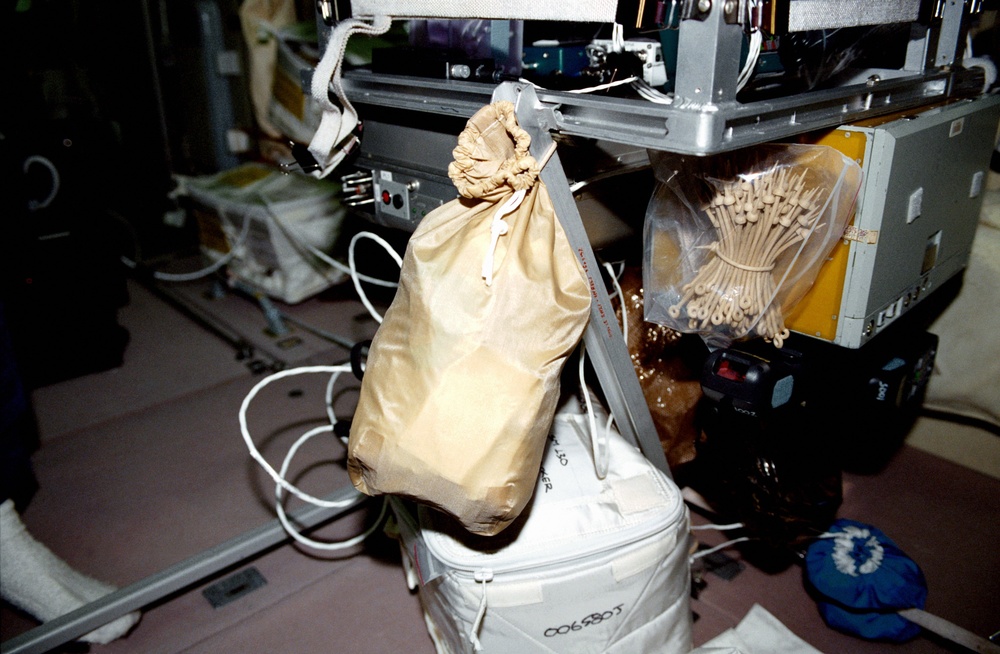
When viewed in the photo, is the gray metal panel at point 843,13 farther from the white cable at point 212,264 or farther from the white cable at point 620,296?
the white cable at point 212,264

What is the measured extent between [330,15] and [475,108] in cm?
42

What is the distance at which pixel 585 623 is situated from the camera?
3.40 feet

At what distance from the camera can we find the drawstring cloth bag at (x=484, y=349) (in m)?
0.88

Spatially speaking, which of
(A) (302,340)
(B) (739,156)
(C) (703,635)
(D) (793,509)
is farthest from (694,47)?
A: (A) (302,340)

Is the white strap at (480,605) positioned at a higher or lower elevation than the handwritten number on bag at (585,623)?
higher

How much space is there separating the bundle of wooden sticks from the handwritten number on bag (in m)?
0.45

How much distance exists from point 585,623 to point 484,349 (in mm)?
464

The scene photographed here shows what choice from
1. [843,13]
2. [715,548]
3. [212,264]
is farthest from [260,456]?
[212,264]

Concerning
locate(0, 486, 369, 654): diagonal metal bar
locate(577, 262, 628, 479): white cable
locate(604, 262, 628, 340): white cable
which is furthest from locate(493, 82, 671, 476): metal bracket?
locate(0, 486, 369, 654): diagonal metal bar

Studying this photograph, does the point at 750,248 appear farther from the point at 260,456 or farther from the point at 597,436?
the point at 260,456

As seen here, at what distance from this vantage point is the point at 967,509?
5.25 feet

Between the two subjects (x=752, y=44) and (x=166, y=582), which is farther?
(x=166, y=582)

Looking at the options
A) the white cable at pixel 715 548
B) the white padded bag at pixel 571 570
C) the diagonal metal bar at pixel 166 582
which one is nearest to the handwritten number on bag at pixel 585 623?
the white padded bag at pixel 571 570

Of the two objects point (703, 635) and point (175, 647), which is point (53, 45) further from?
point (703, 635)
